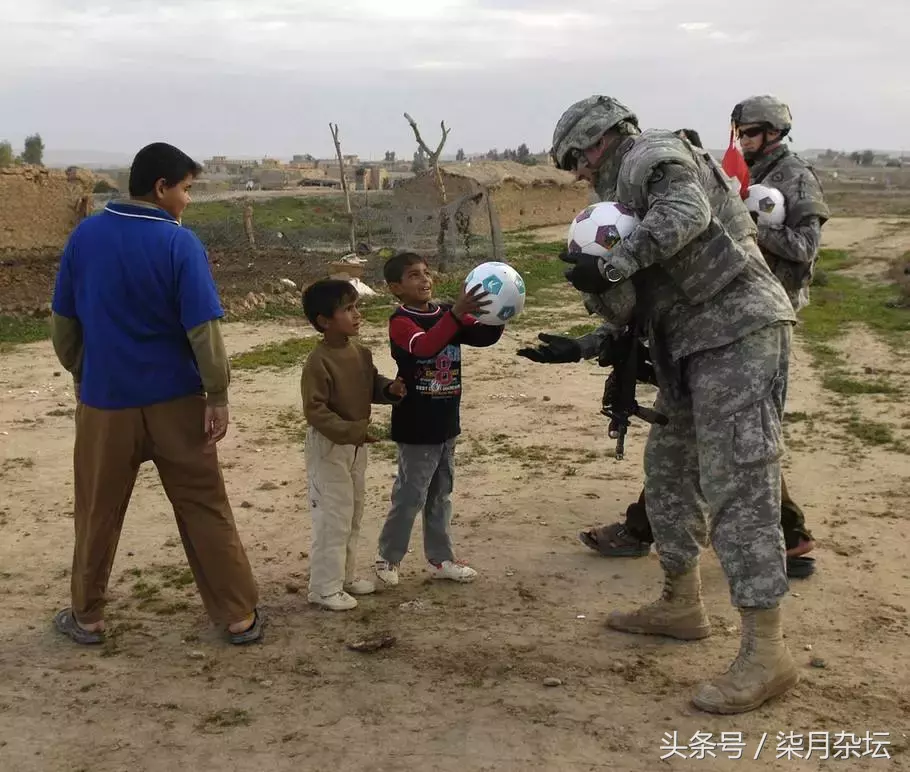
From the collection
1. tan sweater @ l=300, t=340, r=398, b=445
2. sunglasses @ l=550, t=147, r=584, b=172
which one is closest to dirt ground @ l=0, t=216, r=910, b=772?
tan sweater @ l=300, t=340, r=398, b=445

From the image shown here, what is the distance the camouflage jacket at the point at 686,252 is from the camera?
131 inches

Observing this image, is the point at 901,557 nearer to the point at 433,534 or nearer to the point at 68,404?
the point at 433,534

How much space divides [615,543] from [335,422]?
1.77 meters

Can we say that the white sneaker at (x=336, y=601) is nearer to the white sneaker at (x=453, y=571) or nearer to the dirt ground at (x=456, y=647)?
the dirt ground at (x=456, y=647)

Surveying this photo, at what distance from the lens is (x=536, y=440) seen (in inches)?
288

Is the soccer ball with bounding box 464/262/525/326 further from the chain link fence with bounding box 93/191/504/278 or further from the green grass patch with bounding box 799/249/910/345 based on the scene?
the chain link fence with bounding box 93/191/504/278

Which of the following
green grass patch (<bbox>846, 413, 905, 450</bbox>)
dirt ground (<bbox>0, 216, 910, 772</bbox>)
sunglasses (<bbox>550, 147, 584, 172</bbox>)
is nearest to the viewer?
dirt ground (<bbox>0, 216, 910, 772</bbox>)

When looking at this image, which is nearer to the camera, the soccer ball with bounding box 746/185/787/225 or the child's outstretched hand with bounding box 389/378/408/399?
the child's outstretched hand with bounding box 389/378/408/399

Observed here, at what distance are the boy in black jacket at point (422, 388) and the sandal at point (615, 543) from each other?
38.3 inches

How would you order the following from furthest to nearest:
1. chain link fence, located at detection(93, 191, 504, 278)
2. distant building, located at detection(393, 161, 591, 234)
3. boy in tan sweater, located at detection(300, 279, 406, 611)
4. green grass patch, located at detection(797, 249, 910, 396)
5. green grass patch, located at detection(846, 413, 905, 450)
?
distant building, located at detection(393, 161, 591, 234) < chain link fence, located at detection(93, 191, 504, 278) < green grass patch, located at detection(797, 249, 910, 396) < green grass patch, located at detection(846, 413, 905, 450) < boy in tan sweater, located at detection(300, 279, 406, 611)

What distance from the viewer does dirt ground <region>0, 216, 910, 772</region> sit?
331 centimetres

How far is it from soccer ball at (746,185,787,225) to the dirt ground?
5.69 ft

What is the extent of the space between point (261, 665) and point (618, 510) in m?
2.57

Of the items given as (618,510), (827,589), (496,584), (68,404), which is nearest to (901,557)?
(827,589)
